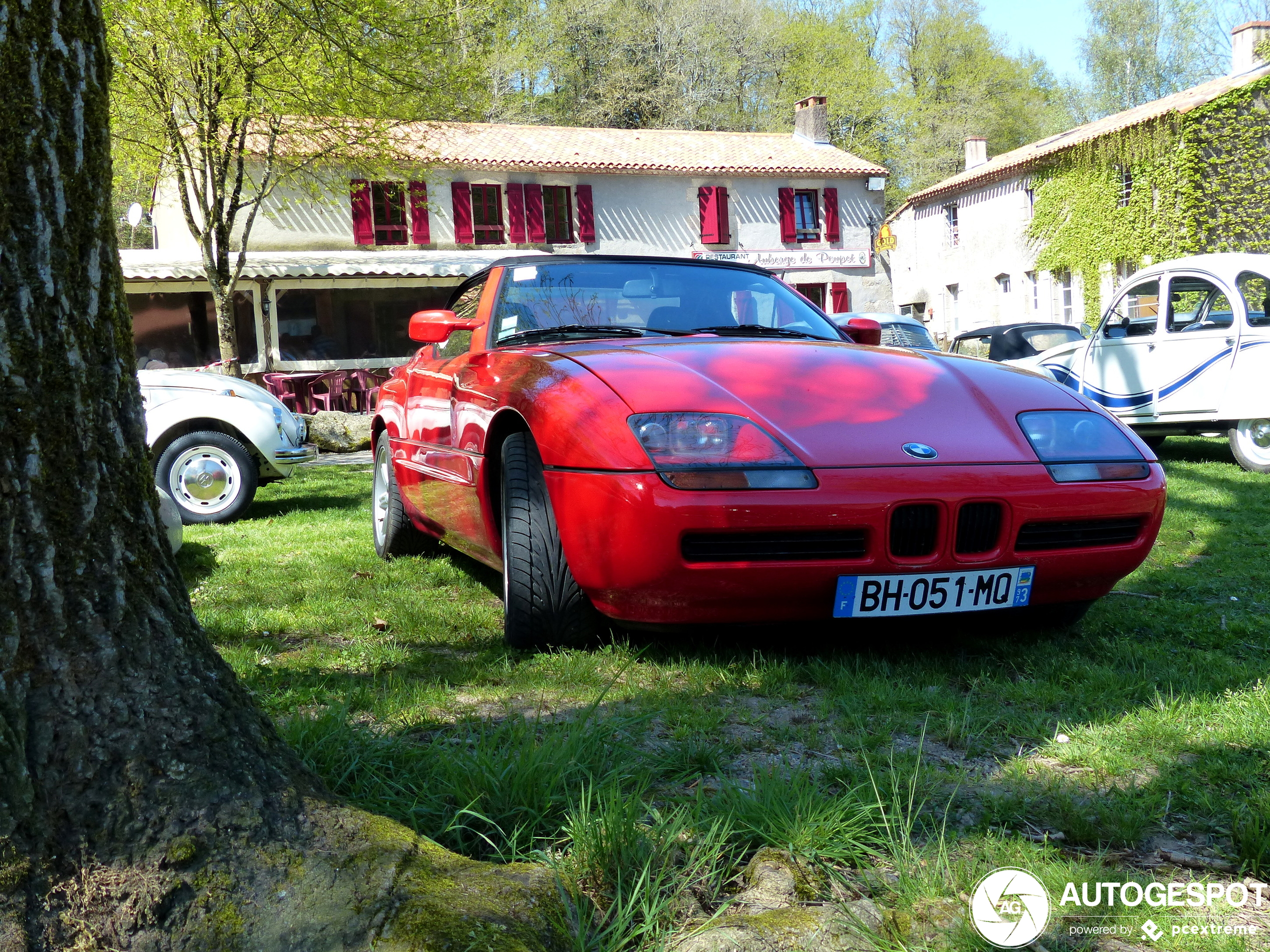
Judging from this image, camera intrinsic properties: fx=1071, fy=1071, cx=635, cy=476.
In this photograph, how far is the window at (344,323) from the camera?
2338 centimetres

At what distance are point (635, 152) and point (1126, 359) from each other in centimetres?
2099

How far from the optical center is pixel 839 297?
30.5 metres

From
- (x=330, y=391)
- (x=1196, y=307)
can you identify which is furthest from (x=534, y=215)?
(x=1196, y=307)

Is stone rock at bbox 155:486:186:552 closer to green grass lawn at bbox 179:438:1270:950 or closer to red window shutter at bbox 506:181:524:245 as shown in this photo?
green grass lawn at bbox 179:438:1270:950

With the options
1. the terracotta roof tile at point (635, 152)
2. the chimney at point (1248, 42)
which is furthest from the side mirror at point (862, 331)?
the chimney at point (1248, 42)

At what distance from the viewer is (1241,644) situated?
338cm

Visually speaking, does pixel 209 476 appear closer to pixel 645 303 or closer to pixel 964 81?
pixel 645 303

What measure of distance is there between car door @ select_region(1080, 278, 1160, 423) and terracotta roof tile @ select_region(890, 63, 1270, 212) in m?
17.2

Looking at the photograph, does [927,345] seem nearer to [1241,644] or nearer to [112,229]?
[1241,644]

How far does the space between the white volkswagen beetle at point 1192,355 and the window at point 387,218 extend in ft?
60.9

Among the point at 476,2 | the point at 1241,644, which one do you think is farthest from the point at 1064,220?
the point at 1241,644

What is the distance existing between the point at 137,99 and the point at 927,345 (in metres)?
12.1

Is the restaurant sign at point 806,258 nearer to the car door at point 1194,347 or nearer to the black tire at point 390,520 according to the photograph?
the car door at point 1194,347

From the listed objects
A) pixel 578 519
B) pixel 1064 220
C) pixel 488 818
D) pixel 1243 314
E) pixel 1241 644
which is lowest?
pixel 1241 644
